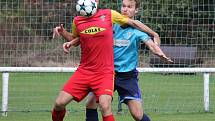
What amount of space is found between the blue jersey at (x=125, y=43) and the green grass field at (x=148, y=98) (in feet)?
8.94

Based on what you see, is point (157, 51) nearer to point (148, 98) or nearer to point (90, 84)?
point (90, 84)

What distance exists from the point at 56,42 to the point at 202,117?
4.35m

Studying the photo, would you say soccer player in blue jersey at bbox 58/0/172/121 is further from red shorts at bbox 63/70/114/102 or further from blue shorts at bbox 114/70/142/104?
red shorts at bbox 63/70/114/102

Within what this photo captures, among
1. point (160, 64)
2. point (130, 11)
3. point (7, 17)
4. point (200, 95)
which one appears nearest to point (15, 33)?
point (7, 17)

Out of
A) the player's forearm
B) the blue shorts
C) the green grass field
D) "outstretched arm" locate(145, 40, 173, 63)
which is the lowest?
the green grass field

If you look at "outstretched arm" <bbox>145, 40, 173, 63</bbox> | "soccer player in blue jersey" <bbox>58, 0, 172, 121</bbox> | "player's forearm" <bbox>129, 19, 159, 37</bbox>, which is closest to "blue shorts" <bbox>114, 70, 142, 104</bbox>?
"soccer player in blue jersey" <bbox>58, 0, 172, 121</bbox>

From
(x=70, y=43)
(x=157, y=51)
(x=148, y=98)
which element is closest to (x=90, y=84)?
(x=70, y=43)

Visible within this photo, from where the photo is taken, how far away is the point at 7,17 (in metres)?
14.3

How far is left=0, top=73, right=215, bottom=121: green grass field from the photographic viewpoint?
1141 cm

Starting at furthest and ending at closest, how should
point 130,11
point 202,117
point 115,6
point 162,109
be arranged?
point 115,6
point 162,109
point 202,117
point 130,11

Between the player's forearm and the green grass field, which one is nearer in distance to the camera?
the player's forearm

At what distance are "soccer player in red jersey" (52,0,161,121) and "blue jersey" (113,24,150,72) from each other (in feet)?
0.84

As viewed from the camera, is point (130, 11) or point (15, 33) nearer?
point (130, 11)

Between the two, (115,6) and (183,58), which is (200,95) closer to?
(183,58)
